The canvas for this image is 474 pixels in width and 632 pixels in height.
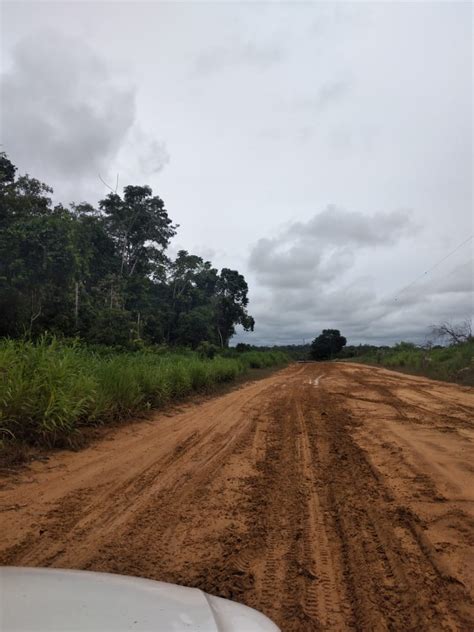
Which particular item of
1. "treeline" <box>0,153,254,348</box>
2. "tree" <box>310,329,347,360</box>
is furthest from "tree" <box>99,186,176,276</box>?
"tree" <box>310,329,347,360</box>

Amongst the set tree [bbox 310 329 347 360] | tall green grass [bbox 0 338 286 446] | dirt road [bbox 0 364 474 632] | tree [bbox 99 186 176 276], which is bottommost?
dirt road [bbox 0 364 474 632]

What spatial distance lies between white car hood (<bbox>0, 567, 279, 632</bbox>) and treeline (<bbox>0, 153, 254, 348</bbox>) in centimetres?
675

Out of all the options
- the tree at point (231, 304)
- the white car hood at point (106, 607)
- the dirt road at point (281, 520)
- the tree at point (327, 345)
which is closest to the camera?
the white car hood at point (106, 607)

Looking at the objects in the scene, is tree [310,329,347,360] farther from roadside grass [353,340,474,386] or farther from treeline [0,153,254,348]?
roadside grass [353,340,474,386]

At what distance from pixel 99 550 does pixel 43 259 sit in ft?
53.1

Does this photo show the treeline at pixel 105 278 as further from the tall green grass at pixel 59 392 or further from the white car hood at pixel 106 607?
the white car hood at pixel 106 607

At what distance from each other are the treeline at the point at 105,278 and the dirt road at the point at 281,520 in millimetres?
4440

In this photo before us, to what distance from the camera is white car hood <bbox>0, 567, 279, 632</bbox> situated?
1312mm

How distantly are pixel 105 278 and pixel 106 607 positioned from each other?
25.9 m

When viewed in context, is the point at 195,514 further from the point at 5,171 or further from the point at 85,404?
the point at 5,171

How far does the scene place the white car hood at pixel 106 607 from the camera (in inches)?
51.7

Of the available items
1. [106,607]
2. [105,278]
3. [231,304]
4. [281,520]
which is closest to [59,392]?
[281,520]

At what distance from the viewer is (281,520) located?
131 inches

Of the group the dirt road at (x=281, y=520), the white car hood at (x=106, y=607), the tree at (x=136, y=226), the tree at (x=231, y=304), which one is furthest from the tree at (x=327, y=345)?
the white car hood at (x=106, y=607)
